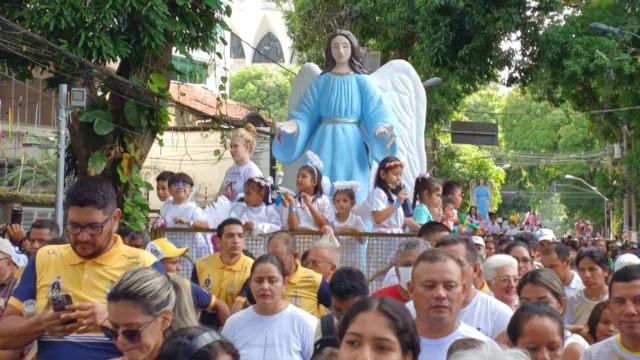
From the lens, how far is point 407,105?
17391 mm

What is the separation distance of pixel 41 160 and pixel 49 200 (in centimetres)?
302

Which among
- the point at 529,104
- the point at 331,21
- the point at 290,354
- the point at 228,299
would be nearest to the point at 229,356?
the point at 290,354

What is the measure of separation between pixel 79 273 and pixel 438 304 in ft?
5.35

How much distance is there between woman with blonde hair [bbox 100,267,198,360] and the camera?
4.47 m

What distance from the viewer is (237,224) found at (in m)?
8.82

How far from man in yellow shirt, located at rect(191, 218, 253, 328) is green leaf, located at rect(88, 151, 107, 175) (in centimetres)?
669

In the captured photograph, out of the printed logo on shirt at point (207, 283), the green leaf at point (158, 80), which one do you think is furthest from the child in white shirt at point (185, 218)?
the green leaf at point (158, 80)

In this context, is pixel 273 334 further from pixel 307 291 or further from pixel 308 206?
pixel 308 206

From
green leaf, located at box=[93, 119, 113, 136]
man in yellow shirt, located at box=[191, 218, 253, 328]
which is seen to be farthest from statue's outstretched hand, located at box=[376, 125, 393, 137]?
man in yellow shirt, located at box=[191, 218, 253, 328]

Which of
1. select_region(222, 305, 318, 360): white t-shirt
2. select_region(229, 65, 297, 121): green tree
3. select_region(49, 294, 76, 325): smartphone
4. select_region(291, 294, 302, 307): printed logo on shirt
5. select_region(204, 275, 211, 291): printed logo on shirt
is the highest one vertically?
select_region(229, 65, 297, 121): green tree

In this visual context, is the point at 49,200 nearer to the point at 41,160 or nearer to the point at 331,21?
the point at 41,160

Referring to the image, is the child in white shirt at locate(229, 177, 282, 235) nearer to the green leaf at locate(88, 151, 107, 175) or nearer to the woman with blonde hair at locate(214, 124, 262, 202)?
the woman with blonde hair at locate(214, 124, 262, 202)

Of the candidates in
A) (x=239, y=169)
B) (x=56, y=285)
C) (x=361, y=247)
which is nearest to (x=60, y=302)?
(x=56, y=285)

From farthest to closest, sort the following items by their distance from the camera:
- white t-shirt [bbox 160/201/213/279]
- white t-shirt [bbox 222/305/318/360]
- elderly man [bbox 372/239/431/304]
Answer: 1. white t-shirt [bbox 160/201/213/279]
2. elderly man [bbox 372/239/431/304]
3. white t-shirt [bbox 222/305/318/360]
